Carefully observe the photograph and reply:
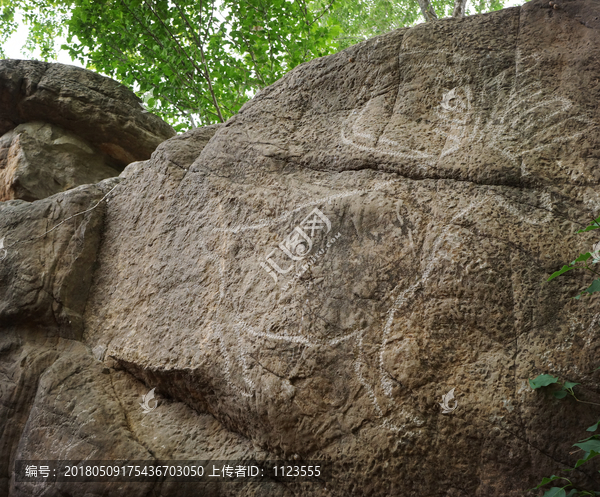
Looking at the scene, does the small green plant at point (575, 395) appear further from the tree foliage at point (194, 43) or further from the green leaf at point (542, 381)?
the tree foliage at point (194, 43)

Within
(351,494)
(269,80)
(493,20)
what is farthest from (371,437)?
(269,80)

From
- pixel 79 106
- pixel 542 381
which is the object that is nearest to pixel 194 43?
pixel 79 106

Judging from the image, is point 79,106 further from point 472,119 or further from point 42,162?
point 472,119

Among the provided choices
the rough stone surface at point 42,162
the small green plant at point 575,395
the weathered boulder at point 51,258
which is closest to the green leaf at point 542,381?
the small green plant at point 575,395

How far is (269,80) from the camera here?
22.1ft

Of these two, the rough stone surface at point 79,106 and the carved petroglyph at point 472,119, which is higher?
the rough stone surface at point 79,106

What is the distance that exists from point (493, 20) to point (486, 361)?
184cm

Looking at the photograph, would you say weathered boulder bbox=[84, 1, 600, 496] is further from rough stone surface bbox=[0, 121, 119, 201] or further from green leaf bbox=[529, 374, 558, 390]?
rough stone surface bbox=[0, 121, 119, 201]

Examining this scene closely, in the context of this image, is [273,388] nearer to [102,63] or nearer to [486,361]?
[486,361]

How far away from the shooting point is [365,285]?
2.37m

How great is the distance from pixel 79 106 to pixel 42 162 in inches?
24.1

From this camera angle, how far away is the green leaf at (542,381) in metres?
1.92

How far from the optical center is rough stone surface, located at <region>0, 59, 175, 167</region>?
187 inches

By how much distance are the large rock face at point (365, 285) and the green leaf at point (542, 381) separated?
0.22 ft
